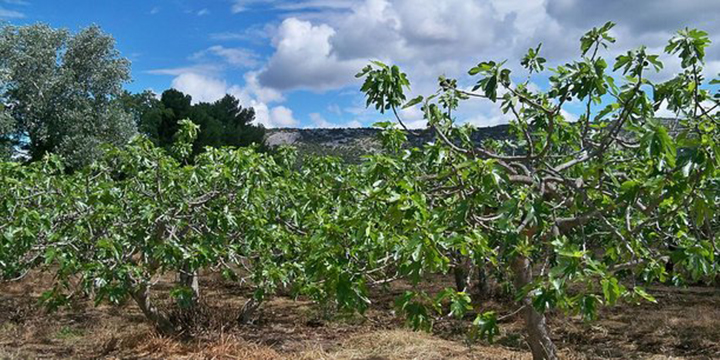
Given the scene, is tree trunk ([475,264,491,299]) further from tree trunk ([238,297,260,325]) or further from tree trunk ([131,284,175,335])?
tree trunk ([131,284,175,335])

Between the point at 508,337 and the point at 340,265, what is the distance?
477 centimetres

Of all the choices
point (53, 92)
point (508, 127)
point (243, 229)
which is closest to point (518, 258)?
point (508, 127)

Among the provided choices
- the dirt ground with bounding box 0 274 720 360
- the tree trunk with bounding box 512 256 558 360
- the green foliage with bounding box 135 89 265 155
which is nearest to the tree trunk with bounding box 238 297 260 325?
the dirt ground with bounding box 0 274 720 360

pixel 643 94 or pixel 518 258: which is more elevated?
pixel 643 94

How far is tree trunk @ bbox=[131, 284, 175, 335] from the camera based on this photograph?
639 cm

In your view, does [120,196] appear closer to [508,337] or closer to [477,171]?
[477,171]

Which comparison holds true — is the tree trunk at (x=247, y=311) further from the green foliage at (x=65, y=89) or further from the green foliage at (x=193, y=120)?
the green foliage at (x=193, y=120)

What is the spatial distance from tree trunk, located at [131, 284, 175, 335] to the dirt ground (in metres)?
0.11

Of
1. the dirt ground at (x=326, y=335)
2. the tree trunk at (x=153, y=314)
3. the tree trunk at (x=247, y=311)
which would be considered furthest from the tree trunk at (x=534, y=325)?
the tree trunk at (x=247, y=311)

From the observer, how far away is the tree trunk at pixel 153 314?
6.39 metres

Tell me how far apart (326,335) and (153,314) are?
202cm

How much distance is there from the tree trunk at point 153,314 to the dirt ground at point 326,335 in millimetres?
108

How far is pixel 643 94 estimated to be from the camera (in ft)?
10.3

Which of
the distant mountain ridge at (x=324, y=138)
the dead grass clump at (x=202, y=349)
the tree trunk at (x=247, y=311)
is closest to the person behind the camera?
the dead grass clump at (x=202, y=349)
